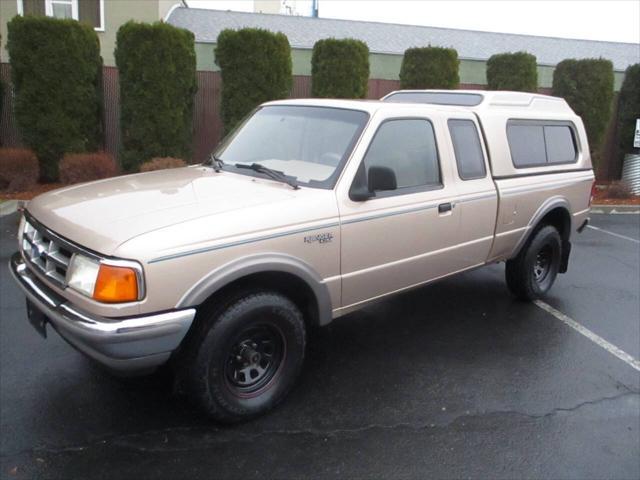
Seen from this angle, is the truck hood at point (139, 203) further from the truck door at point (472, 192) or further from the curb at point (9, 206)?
the curb at point (9, 206)

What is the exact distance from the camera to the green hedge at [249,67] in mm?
11648

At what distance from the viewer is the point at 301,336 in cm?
350

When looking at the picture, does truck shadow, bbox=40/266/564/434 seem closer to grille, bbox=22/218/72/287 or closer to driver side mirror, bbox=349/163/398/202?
grille, bbox=22/218/72/287

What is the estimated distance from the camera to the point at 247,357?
3.39m

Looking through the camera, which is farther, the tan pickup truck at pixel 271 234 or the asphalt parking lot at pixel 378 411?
the asphalt parking lot at pixel 378 411

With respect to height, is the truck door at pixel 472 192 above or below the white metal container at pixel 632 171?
above

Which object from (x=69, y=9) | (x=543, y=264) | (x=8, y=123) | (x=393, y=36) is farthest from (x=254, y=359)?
(x=393, y=36)

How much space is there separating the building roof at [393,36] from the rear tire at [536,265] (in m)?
15.4

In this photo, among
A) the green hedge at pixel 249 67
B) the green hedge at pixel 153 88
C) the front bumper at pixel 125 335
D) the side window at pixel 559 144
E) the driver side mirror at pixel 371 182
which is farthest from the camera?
the green hedge at pixel 249 67

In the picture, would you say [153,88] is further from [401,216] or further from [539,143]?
[401,216]

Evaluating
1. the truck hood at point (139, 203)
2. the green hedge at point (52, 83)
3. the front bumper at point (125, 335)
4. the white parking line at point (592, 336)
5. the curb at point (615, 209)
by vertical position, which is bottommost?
the white parking line at point (592, 336)

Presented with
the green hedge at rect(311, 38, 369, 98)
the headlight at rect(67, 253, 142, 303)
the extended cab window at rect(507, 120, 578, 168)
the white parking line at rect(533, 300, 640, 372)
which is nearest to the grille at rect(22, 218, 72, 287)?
the headlight at rect(67, 253, 142, 303)

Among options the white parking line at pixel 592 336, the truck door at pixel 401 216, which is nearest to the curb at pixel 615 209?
the white parking line at pixel 592 336

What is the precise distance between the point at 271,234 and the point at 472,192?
2.05 metres
